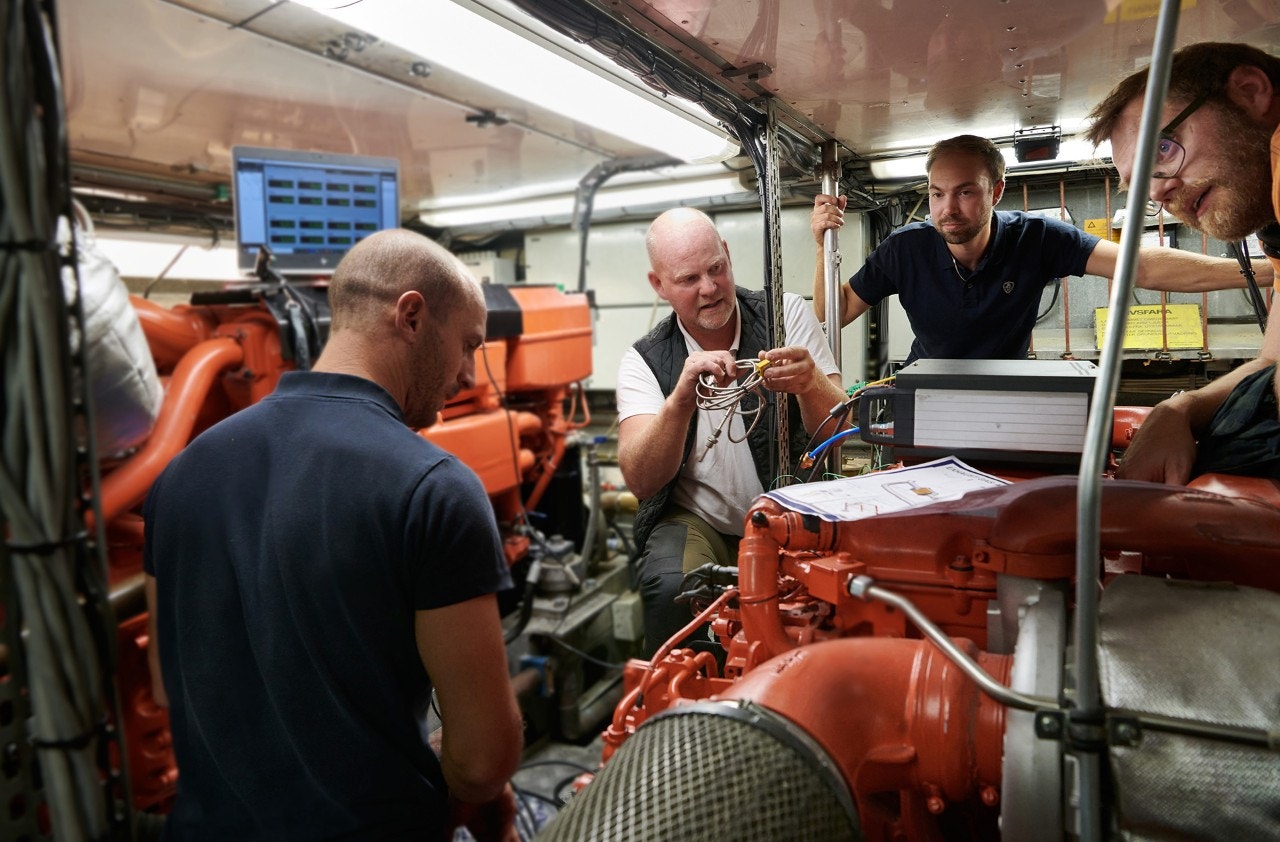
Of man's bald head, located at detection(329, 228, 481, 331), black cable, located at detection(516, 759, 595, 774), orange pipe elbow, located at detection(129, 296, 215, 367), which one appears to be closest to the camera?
man's bald head, located at detection(329, 228, 481, 331)

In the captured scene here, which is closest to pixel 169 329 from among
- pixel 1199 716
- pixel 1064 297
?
pixel 1064 297

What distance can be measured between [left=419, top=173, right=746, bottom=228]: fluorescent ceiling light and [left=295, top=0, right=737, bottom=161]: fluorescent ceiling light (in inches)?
55.9

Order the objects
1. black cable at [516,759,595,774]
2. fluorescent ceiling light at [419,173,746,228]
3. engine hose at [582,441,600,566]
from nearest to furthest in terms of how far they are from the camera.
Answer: black cable at [516,759,595,774]
engine hose at [582,441,600,566]
fluorescent ceiling light at [419,173,746,228]

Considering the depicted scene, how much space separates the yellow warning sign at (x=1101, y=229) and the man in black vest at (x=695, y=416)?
632mm

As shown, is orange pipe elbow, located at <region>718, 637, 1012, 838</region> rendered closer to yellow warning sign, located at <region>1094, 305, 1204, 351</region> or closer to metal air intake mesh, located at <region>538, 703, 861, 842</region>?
metal air intake mesh, located at <region>538, 703, 861, 842</region>

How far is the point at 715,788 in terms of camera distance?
2.56 ft

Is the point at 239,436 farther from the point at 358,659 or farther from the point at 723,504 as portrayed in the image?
the point at 723,504

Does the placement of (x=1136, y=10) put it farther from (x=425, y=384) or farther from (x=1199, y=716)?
(x=425, y=384)

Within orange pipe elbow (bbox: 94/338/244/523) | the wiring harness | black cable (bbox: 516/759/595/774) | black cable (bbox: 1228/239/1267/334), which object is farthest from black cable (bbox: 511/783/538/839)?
black cable (bbox: 1228/239/1267/334)

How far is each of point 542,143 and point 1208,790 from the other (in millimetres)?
4117

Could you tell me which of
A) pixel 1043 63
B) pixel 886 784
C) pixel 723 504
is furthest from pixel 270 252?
pixel 886 784

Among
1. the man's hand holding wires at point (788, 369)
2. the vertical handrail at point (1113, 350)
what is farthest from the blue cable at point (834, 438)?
the vertical handrail at point (1113, 350)

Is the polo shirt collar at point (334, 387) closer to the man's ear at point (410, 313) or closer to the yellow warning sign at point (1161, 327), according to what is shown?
the man's ear at point (410, 313)

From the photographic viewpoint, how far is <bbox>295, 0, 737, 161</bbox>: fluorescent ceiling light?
68.8 inches
